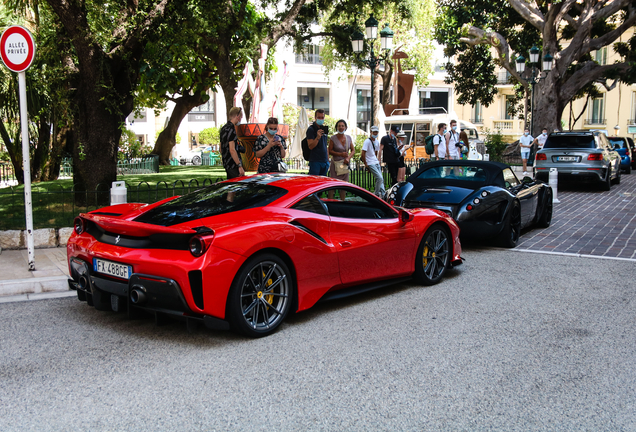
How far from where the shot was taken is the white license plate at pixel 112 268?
15.1 ft

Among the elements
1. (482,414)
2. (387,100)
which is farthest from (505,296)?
(387,100)

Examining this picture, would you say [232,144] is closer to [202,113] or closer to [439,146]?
[439,146]

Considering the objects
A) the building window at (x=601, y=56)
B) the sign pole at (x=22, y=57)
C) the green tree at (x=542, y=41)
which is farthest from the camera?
the building window at (x=601, y=56)

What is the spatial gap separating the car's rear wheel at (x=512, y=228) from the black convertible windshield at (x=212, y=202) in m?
4.54

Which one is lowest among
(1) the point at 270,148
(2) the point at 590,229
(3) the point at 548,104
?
(2) the point at 590,229

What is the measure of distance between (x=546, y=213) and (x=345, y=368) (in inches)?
304

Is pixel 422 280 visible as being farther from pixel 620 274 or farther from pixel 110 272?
pixel 110 272

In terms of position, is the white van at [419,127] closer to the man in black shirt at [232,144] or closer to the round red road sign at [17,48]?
the man in black shirt at [232,144]

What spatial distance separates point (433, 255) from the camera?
6750mm

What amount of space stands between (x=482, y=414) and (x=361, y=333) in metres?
1.62

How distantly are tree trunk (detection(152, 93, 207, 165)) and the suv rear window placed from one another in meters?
15.1

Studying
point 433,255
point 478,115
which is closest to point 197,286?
point 433,255

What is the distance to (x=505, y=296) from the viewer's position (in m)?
6.23

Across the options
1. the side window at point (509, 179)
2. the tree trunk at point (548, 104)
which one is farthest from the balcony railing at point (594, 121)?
the side window at point (509, 179)
